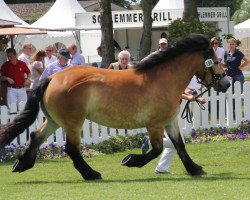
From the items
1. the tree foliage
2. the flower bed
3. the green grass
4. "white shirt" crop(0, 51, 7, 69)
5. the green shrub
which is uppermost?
"white shirt" crop(0, 51, 7, 69)

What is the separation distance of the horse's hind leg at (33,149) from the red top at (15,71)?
202 inches

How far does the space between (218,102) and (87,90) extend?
23.9ft

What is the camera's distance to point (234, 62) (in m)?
21.6

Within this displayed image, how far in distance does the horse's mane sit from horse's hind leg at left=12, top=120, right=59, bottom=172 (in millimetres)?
1623

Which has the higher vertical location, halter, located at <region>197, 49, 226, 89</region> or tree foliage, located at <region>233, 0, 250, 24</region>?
halter, located at <region>197, 49, 226, 89</region>

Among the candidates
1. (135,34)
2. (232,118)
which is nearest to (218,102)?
(232,118)

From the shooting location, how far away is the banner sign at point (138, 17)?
32969 mm

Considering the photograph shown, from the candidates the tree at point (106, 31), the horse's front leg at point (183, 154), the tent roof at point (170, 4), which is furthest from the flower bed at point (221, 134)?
the tent roof at point (170, 4)

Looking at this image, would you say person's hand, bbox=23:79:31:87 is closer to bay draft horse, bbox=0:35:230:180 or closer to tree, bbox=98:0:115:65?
bay draft horse, bbox=0:35:230:180

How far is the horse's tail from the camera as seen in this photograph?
12.9 metres

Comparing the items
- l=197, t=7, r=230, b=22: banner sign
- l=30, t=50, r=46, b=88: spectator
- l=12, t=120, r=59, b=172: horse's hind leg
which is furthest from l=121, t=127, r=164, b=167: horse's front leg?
l=197, t=7, r=230, b=22: banner sign

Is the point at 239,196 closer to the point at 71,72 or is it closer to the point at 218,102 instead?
the point at 71,72

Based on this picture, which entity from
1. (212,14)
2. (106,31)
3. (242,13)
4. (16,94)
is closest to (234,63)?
(106,31)

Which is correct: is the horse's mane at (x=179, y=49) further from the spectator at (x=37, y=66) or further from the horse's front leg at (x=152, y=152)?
the spectator at (x=37, y=66)
